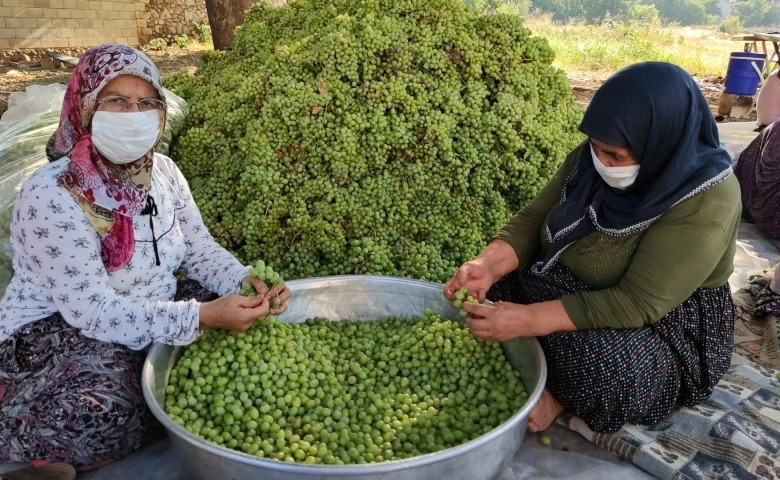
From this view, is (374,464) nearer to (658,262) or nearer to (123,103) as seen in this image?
(658,262)

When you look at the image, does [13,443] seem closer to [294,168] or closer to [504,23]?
[294,168]

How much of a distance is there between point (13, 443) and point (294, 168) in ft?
5.61

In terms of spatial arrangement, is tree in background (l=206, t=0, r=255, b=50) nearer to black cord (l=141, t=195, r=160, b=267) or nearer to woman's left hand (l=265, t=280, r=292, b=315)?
black cord (l=141, t=195, r=160, b=267)

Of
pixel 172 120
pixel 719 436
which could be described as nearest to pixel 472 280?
pixel 719 436

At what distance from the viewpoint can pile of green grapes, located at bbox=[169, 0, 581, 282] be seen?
9.95 feet

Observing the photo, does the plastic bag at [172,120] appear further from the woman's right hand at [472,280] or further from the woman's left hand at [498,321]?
the woman's left hand at [498,321]

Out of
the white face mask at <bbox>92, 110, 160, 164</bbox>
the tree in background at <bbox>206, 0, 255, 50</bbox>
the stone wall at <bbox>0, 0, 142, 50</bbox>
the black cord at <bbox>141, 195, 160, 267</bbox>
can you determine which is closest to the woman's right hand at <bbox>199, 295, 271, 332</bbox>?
the black cord at <bbox>141, 195, 160, 267</bbox>

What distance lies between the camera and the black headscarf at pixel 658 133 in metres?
1.90

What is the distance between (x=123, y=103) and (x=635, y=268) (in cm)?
180

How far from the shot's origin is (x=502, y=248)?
2.54 meters

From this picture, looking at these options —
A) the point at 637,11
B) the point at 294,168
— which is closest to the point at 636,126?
the point at 294,168

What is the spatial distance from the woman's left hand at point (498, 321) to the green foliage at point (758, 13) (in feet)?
159

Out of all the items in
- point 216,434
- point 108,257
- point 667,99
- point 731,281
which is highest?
point 667,99

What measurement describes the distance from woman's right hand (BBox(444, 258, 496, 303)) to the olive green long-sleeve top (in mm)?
355
